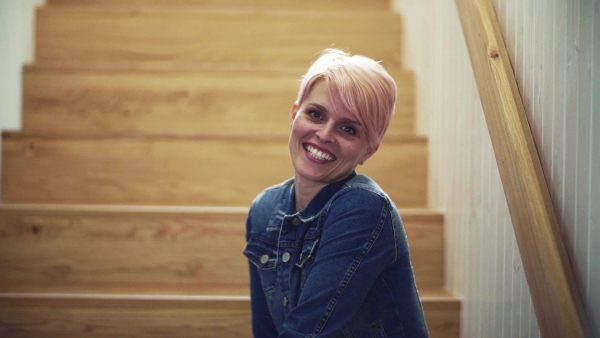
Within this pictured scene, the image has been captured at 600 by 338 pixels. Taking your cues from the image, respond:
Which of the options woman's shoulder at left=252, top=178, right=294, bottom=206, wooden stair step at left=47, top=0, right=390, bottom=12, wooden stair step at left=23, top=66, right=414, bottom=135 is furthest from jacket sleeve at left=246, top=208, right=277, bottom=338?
wooden stair step at left=47, top=0, right=390, bottom=12

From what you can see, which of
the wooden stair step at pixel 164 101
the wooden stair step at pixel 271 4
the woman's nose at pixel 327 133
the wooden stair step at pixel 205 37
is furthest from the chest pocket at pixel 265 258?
the wooden stair step at pixel 271 4

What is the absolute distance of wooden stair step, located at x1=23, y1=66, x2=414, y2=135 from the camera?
2.45m

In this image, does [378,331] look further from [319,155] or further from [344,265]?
[319,155]

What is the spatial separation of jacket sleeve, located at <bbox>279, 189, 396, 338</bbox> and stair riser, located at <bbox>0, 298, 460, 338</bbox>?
0.65 metres

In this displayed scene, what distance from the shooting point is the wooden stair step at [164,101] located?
8.03ft

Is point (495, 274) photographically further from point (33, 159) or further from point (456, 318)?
point (33, 159)

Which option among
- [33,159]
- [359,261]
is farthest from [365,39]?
[359,261]

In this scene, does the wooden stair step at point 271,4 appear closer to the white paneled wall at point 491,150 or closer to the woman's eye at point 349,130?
the white paneled wall at point 491,150

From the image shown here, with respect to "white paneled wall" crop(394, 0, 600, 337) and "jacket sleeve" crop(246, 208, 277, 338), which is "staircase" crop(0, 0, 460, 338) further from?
"jacket sleeve" crop(246, 208, 277, 338)

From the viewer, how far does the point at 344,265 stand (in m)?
1.23

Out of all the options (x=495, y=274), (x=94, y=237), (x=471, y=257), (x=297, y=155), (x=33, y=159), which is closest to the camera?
(x=297, y=155)

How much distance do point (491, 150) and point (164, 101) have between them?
1267 mm

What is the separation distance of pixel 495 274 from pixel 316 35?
1446 mm

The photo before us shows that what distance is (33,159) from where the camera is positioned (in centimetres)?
226
